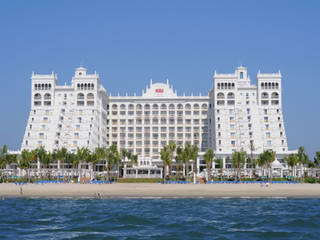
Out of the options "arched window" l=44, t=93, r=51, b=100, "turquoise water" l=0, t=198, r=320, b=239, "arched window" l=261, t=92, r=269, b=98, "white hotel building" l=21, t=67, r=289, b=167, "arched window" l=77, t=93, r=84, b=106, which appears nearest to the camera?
"turquoise water" l=0, t=198, r=320, b=239

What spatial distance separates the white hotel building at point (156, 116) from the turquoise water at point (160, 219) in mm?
72291

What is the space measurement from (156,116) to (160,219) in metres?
119

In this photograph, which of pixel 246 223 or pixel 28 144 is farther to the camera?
pixel 28 144

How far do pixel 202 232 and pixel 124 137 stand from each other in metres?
126

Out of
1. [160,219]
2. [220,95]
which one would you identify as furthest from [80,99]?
[160,219]

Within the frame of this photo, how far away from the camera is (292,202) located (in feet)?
198

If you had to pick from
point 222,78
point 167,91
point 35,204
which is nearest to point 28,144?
point 167,91

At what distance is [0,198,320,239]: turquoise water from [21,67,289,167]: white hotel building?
237ft

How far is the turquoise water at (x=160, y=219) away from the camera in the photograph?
37406mm

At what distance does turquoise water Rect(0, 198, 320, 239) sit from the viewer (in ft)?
123

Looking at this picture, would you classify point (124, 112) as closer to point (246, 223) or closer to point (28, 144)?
point (28, 144)

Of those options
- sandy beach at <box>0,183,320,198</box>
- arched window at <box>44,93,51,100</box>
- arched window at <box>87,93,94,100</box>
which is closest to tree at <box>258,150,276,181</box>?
sandy beach at <box>0,183,320,198</box>

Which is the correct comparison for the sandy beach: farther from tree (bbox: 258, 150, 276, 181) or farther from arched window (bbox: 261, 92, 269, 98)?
arched window (bbox: 261, 92, 269, 98)

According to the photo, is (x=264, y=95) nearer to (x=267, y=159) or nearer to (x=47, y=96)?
(x=267, y=159)
